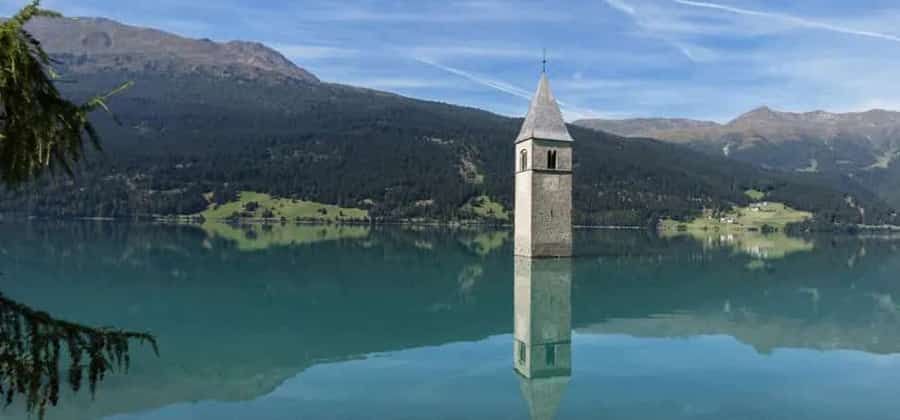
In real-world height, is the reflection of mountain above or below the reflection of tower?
below

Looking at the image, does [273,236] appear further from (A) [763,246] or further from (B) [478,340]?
(B) [478,340]

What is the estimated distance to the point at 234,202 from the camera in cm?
19700

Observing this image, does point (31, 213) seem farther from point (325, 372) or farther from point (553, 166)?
point (325, 372)

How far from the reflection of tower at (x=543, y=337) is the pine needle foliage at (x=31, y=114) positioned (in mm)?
12125

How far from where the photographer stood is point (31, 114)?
211 inches

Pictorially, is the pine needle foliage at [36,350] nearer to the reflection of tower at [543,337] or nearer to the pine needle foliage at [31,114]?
the pine needle foliage at [31,114]

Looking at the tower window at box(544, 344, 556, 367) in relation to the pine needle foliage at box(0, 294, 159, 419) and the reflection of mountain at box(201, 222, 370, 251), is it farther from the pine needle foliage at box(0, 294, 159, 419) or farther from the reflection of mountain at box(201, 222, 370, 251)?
the reflection of mountain at box(201, 222, 370, 251)

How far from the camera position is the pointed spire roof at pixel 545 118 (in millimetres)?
56969

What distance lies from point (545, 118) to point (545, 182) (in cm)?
551

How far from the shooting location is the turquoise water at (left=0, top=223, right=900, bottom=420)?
54.5 ft

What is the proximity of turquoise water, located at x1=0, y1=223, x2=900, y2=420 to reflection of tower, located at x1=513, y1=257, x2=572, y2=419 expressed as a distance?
104mm

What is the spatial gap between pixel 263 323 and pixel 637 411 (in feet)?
55.5

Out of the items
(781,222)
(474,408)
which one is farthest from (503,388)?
(781,222)

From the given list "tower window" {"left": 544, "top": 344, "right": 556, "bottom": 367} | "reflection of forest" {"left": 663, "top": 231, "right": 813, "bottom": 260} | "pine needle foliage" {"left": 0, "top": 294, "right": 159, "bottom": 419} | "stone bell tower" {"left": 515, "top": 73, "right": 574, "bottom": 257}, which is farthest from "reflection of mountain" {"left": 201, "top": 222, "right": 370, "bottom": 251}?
"pine needle foliage" {"left": 0, "top": 294, "right": 159, "bottom": 419}
